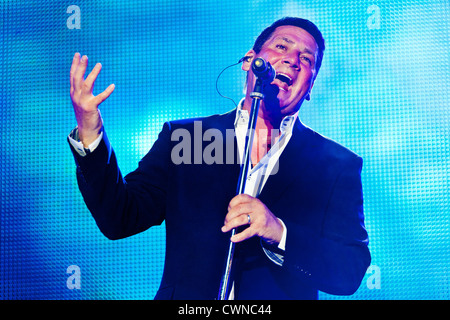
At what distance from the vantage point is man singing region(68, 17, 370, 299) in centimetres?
182

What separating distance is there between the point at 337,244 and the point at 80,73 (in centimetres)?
123

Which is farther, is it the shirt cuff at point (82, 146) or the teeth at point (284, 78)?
the teeth at point (284, 78)

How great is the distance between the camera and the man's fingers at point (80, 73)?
149cm

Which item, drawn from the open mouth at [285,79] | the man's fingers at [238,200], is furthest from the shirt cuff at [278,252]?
the open mouth at [285,79]

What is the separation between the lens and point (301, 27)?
7.61ft

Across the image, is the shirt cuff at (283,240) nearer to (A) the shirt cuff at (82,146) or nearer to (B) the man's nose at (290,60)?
(A) the shirt cuff at (82,146)

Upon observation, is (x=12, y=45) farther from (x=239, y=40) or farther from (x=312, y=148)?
(x=312, y=148)

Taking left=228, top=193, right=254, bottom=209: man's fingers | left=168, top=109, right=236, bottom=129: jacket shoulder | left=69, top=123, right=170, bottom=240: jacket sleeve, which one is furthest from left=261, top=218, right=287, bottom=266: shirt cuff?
left=168, top=109, right=236, bottom=129: jacket shoulder

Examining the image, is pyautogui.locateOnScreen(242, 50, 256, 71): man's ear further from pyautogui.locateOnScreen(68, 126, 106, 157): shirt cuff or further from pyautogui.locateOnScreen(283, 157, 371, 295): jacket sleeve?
pyautogui.locateOnScreen(68, 126, 106, 157): shirt cuff

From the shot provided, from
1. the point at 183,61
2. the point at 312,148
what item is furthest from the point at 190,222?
the point at 183,61

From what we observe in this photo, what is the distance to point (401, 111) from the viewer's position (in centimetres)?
234

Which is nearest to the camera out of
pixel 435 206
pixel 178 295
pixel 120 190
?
pixel 120 190

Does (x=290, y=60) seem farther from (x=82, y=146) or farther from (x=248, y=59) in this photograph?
(x=82, y=146)

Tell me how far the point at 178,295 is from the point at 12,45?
1725 millimetres
